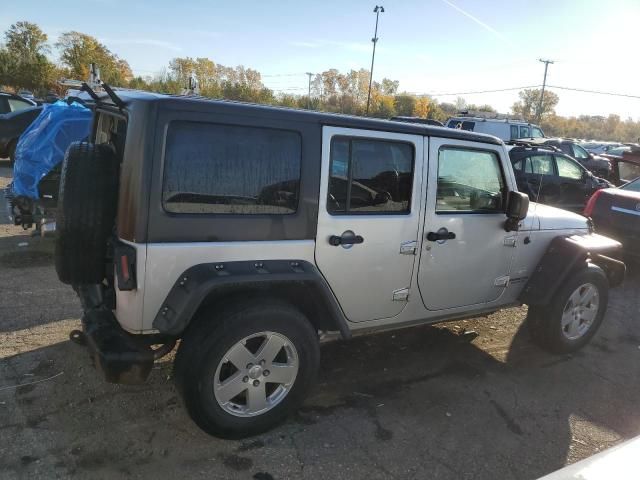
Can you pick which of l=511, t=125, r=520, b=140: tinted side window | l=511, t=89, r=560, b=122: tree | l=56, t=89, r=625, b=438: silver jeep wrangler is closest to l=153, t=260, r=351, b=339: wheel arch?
l=56, t=89, r=625, b=438: silver jeep wrangler

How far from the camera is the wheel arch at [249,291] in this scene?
251 cm

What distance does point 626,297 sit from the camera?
628 centimetres

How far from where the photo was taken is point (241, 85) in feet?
170

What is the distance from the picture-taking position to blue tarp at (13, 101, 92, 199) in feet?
18.0

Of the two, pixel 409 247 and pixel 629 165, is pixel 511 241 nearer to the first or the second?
pixel 409 247

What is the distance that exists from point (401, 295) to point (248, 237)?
128 centimetres

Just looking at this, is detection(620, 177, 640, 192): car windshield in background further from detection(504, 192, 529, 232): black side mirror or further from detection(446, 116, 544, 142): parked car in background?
detection(446, 116, 544, 142): parked car in background

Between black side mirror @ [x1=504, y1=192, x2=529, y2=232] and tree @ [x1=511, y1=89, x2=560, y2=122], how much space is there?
3736 inches

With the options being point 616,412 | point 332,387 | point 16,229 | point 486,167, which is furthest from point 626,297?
point 16,229

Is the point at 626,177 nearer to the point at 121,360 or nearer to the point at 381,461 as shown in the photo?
the point at 381,461

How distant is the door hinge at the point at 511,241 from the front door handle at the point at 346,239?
1473 millimetres

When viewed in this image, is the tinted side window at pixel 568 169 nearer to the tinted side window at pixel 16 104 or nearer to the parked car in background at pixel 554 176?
the parked car in background at pixel 554 176

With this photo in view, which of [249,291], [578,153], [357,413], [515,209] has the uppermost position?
[578,153]

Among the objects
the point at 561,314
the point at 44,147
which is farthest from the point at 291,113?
the point at 44,147
